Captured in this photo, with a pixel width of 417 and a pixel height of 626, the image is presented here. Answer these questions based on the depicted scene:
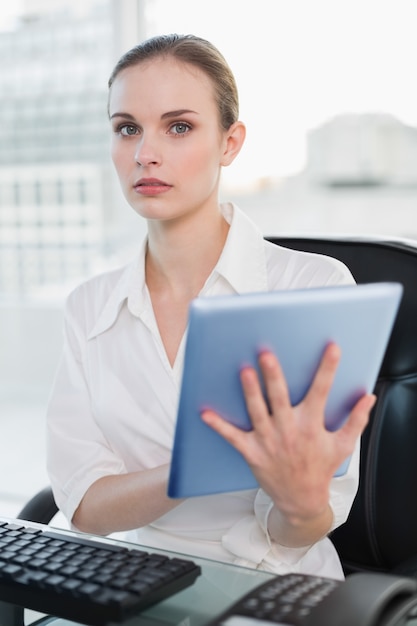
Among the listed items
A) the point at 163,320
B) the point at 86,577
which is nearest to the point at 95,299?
the point at 163,320

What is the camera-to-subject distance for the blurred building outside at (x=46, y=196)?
3.59 m

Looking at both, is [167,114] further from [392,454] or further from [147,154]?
[392,454]

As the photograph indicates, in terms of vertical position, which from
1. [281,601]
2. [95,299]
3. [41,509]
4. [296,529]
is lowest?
[41,509]

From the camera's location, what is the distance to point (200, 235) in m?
1.52

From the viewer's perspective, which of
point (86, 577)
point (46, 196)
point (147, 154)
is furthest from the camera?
point (46, 196)

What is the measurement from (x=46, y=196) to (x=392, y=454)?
271 cm

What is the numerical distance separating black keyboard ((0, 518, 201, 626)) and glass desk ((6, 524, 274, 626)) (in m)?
0.01

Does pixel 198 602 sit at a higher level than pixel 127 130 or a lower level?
lower

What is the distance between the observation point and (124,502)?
137cm

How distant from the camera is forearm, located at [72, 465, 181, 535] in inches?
52.8

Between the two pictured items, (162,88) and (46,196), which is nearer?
(162,88)

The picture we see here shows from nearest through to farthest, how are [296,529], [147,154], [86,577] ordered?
1. [86,577]
2. [296,529]
3. [147,154]

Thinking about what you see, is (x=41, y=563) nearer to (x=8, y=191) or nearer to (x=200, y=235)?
(x=200, y=235)

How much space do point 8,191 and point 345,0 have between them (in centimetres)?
172
